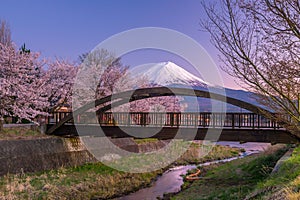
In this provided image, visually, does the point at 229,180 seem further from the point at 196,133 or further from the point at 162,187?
the point at 162,187

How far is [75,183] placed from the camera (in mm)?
13594

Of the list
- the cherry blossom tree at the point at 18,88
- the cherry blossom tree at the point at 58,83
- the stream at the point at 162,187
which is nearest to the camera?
the stream at the point at 162,187

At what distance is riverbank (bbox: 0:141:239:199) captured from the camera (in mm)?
11734

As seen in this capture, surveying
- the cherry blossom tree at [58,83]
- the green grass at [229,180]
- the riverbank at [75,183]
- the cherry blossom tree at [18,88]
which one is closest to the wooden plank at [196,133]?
the green grass at [229,180]

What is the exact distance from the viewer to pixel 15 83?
53.5 feet

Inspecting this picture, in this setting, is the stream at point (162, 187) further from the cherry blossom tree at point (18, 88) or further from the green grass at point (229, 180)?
the cherry blossom tree at point (18, 88)

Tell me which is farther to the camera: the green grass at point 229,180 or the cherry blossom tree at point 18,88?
the cherry blossom tree at point 18,88

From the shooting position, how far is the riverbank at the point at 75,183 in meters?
11.7

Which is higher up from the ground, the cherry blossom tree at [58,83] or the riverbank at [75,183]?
the cherry blossom tree at [58,83]

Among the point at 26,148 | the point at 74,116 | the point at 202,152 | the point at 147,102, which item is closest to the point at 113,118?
the point at 74,116

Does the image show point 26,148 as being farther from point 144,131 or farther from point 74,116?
point 144,131

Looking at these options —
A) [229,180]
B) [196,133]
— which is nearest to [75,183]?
[196,133]

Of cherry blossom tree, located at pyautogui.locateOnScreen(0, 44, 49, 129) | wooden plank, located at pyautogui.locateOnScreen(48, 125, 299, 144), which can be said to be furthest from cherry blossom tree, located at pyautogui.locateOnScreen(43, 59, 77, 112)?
wooden plank, located at pyautogui.locateOnScreen(48, 125, 299, 144)

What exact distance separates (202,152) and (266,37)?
67.2ft
